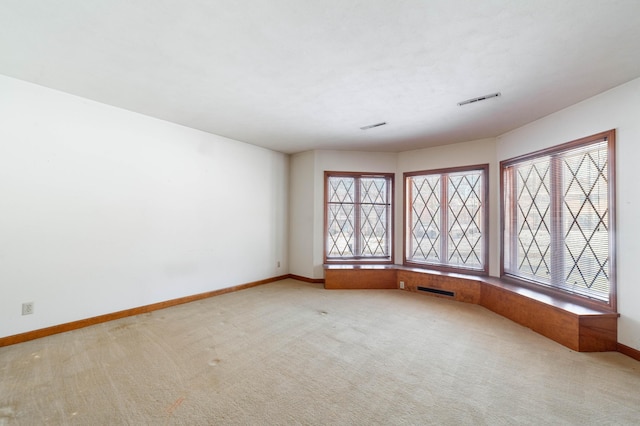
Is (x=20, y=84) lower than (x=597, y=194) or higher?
higher

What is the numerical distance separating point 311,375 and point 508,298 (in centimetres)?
284

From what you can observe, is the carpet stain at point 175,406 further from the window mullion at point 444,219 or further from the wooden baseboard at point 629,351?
the window mullion at point 444,219

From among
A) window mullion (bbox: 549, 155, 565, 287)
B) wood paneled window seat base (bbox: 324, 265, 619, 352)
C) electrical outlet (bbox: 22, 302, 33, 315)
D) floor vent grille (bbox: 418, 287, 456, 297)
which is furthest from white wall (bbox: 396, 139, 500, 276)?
electrical outlet (bbox: 22, 302, 33, 315)

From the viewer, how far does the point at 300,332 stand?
9.64 feet

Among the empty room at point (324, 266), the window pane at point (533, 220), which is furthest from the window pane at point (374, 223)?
the window pane at point (533, 220)

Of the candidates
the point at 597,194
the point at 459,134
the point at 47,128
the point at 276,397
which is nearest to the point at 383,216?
the point at 459,134

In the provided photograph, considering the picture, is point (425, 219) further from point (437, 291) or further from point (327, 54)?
point (327, 54)

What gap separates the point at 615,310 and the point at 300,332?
316 cm

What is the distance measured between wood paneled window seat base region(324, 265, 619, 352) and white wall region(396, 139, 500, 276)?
19.2 inches

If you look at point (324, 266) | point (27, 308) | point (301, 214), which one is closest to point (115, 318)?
point (27, 308)

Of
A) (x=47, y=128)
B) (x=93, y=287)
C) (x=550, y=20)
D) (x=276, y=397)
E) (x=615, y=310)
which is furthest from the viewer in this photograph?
(x=93, y=287)

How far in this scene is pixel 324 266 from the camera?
4879mm

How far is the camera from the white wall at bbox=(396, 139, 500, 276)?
4.12 metres

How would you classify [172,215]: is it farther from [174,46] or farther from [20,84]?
[174,46]
